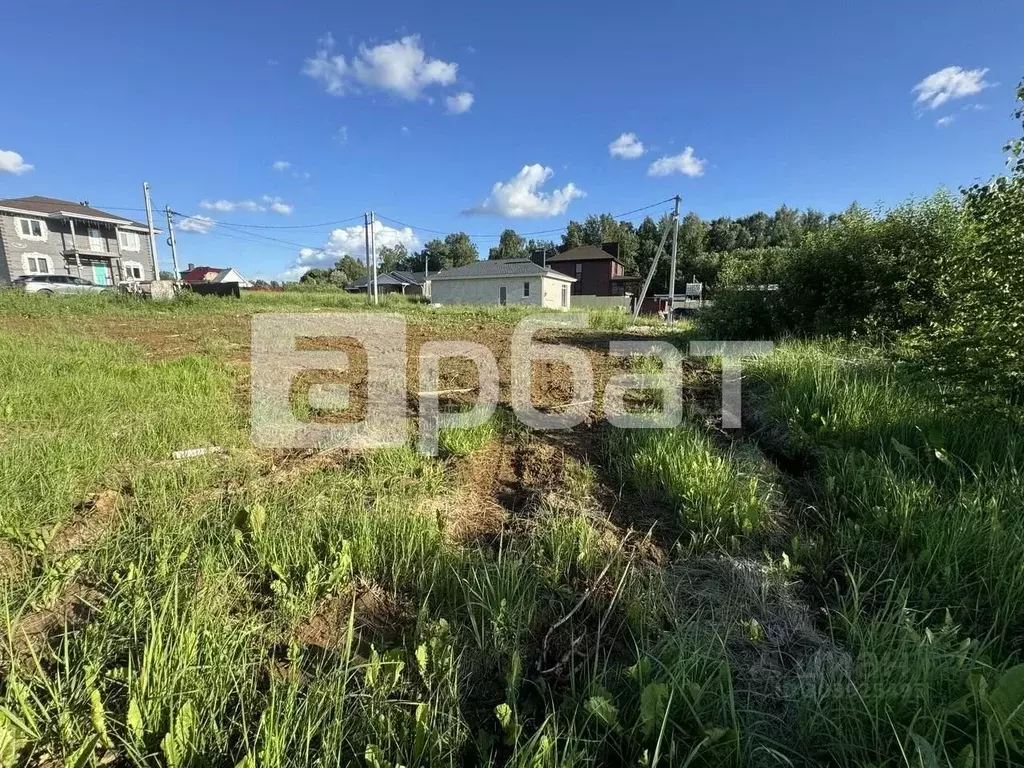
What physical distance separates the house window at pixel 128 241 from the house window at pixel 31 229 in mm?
4131

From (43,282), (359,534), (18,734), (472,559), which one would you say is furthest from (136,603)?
(43,282)

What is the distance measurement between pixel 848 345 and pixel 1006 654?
5191 mm

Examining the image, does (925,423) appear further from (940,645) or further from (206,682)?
(206,682)

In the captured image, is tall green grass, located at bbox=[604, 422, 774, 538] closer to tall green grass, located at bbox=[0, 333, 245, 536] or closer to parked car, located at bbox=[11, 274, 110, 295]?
tall green grass, located at bbox=[0, 333, 245, 536]

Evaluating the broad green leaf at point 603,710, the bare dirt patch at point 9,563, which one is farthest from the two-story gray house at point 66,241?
the broad green leaf at point 603,710

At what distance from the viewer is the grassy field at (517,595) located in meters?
1.25

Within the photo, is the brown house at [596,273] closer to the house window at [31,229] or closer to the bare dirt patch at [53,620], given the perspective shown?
the house window at [31,229]

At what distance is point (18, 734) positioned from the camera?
1176 millimetres

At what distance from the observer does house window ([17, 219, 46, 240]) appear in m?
27.7

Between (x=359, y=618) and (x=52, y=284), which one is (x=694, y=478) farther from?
(x=52, y=284)

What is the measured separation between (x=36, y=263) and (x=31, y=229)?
2089 mm

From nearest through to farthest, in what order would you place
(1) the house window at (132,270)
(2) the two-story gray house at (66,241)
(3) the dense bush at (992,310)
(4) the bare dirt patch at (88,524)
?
(4) the bare dirt patch at (88,524), (3) the dense bush at (992,310), (2) the two-story gray house at (66,241), (1) the house window at (132,270)

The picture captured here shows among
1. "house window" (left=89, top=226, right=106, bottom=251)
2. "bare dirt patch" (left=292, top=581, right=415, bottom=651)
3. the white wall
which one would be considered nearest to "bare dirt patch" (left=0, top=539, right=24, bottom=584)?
"bare dirt patch" (left=292, top=581, right=415, bottom=651)

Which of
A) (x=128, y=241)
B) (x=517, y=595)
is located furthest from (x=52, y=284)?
(x=517, y=595)
